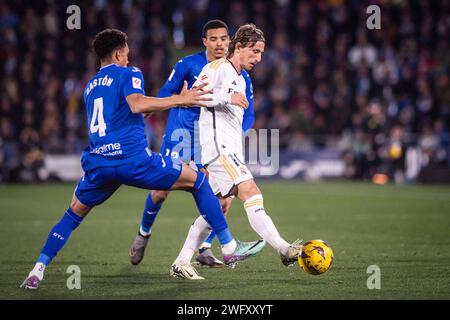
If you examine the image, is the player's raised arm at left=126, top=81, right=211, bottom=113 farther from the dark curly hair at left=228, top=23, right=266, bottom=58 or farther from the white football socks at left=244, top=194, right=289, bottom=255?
the white football socks at left=244, top=194, right=289, bottom=255

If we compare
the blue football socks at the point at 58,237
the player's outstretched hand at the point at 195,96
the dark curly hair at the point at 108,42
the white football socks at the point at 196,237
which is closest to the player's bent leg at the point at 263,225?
the white football socks at the point at 196,237

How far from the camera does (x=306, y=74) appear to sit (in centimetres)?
2559

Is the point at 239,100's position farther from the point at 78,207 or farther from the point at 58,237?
the point at 58,237

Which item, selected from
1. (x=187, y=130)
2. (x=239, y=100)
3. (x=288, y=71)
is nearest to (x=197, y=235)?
(x=187, y=130)

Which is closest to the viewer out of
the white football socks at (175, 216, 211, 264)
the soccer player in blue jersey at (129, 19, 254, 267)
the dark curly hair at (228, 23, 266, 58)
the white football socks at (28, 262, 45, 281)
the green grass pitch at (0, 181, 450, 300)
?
the green grass pitch at (0, 181, 450, 300)

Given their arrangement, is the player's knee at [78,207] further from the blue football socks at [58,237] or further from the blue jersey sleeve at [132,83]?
the blue jersey sleeve at [132,83]

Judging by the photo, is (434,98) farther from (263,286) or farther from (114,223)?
(263,286)

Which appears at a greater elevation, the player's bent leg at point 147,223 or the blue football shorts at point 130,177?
the blue football shorts at point 130,177

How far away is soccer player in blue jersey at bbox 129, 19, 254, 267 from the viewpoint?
8.65 metres

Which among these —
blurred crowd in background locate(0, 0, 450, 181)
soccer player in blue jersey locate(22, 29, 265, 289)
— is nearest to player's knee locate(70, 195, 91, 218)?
soccer player in blue jersey locate(22, 29, 265, 289)

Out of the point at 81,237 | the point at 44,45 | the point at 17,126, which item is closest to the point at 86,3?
the point at 44,45

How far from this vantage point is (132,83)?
711 centimetres

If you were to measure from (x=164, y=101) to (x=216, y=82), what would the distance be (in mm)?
824

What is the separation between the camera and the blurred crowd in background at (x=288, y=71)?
22.8 meters
